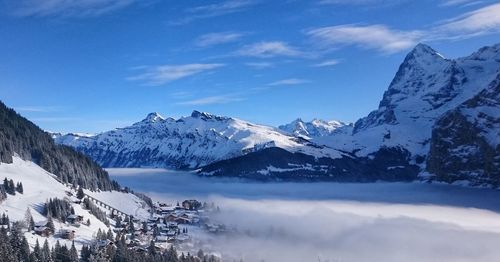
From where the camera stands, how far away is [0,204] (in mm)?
190750

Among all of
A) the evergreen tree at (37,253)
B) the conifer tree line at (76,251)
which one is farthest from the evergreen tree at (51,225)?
the evergreen tree at (37,253)

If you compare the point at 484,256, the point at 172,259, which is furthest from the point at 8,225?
the point at 484,256

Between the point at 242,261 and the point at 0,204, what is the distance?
83843 mm

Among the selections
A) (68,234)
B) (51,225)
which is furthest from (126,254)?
(51,225)

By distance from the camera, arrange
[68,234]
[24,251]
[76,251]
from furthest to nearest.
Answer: [68,234] → [76,251] → [24,251]

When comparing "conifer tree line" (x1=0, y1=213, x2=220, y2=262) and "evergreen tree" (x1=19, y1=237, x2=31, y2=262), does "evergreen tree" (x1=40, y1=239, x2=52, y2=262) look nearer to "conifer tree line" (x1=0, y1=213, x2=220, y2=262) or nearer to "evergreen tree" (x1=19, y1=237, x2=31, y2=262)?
"conifer tree line" (x1=0, y1=213, x2=220, y2=262)

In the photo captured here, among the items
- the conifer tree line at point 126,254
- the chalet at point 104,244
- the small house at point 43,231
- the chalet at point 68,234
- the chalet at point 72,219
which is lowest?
the conifer tree line at point 126,254

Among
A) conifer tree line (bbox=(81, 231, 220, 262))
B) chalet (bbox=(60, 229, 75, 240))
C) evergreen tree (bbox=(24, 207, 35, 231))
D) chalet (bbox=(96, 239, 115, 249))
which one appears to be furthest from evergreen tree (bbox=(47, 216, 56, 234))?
chalet (bbox=(96, 239, 115, 249))

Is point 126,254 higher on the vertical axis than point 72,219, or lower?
lower

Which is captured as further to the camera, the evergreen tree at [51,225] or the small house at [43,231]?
the evergreen tree at [51,225]

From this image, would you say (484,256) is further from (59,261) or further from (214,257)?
(59,261)

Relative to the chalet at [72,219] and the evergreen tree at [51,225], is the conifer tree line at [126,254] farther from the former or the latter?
the evergreen tree at [51,225]

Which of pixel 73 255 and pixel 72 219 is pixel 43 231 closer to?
pixel 72 219

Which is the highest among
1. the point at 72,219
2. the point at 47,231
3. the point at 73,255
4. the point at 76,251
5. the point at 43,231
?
the point at 72,219
